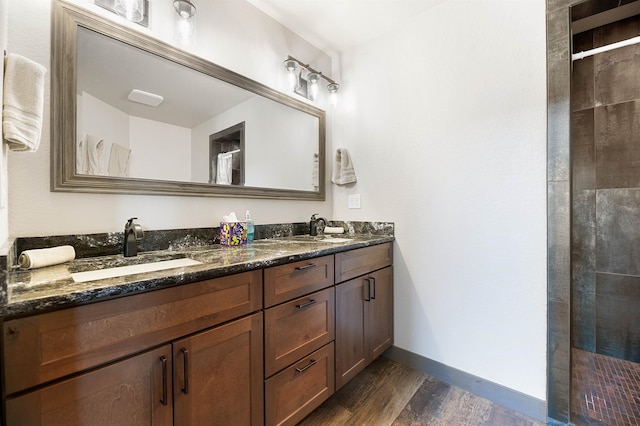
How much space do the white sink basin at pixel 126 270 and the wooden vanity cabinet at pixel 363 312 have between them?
790mm

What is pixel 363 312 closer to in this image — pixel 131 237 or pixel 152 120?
pixel 131 237

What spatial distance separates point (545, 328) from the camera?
148 centimetres

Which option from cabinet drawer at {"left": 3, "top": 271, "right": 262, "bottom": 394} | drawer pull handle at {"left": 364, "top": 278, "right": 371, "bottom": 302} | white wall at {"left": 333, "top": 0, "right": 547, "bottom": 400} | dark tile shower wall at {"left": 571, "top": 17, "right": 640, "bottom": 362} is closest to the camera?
cabinet drawer at {"left": 3, "top": 271, "right": 262, "bottom": 394}

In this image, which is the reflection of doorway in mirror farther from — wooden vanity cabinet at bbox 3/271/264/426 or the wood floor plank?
the wood floor plank

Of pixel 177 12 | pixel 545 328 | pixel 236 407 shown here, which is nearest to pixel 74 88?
pixel 177 12

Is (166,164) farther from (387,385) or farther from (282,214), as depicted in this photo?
(387,385)

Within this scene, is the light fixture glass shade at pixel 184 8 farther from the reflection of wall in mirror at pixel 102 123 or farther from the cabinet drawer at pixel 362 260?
the cabinet drawer at pixel 362 260

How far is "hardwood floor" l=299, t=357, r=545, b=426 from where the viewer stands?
57.4 inches

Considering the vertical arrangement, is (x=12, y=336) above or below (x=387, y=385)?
above

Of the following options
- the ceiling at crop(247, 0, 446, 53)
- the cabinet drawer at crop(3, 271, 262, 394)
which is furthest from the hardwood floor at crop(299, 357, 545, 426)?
the ceiling at crop(247, 0, 446, 53)

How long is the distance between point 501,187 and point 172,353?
5.86 ft

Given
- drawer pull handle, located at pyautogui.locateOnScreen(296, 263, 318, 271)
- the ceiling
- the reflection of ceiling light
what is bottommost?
drawer pull handle, located at pyautogui.locateOnScreen(296, 263, 318, 271)

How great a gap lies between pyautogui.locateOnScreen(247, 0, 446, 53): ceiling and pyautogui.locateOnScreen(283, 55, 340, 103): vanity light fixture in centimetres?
25

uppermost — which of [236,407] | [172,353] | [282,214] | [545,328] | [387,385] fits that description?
[282,214]
